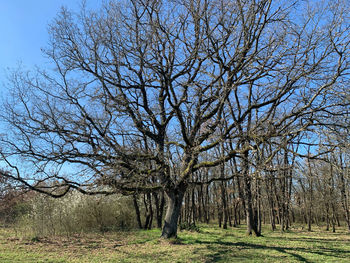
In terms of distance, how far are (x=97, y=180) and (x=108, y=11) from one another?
595 centimetres

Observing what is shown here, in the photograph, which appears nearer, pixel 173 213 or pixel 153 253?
pixel 153 253

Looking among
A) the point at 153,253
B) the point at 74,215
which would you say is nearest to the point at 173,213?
the point at 153,253

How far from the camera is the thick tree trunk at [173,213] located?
33.0ft

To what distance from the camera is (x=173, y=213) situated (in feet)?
33.2

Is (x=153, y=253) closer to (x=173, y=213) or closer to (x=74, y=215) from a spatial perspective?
(x=173, y=213)

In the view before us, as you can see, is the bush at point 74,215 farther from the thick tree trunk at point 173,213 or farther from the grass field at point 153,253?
the thick tree trunk at point 173,213

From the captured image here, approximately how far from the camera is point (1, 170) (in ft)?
31.8

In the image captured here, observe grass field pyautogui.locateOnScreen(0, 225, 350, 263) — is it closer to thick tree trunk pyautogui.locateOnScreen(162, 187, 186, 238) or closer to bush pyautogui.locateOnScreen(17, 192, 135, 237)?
thick tree trunk pyautogui.locateOnScreen(162, 187, 186, 238)

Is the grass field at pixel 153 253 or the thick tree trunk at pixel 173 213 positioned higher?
the thick tree trunk at pixel 173 213

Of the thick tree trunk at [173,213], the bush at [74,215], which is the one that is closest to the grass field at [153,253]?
the thick tree trunk at [173,213]

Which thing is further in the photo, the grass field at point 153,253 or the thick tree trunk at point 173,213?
the thick tree trunk at point 173,213

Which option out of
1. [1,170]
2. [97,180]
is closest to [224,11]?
[97,180]

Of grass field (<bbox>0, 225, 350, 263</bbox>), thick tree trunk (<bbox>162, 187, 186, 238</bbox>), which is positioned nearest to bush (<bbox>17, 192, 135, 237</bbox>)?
grass field (<bbox>0, 225, 350, 263</bbox>)

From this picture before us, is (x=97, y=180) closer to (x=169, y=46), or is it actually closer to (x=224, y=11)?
(x=169, y=46)
